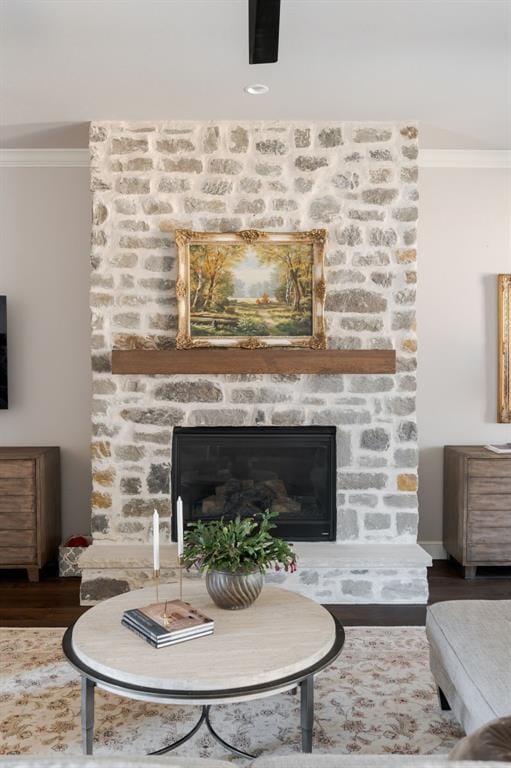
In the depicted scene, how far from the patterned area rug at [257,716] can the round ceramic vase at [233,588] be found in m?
0.47

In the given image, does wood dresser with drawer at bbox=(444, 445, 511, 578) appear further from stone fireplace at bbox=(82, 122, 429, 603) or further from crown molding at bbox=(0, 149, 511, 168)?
crown molding at bbox=(0, 149, 511, 168)

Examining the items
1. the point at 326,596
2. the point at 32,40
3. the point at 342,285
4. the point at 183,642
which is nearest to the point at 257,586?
the point at 183,642

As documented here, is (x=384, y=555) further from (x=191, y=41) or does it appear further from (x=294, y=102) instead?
(x=191, y=41)

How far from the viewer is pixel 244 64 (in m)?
3.17

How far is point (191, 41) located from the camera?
2.92m

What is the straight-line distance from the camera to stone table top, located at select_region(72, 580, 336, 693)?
2012mm

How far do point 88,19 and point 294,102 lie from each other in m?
1.31

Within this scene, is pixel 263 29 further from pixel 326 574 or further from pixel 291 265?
pixel 326 574

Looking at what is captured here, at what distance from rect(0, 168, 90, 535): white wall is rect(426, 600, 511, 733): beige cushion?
9.64ft

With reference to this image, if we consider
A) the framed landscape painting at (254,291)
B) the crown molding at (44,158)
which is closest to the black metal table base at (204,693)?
the framed landscape painting at (254,291)

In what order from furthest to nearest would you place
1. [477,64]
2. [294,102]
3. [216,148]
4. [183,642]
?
[216,148]
[294,102]
[477,64]
[183,642]

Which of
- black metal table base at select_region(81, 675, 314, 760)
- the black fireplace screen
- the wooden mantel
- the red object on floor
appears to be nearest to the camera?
black metal table base at select_region(81, 675, 314, 760)

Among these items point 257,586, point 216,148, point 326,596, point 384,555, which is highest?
point 216,148

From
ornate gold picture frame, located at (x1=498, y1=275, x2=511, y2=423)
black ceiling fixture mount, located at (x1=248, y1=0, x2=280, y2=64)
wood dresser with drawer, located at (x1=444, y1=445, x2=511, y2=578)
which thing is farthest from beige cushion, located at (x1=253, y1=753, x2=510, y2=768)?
ornate gold picture frame, located at (x1=498, y1=275, x2=511, y2=423)
